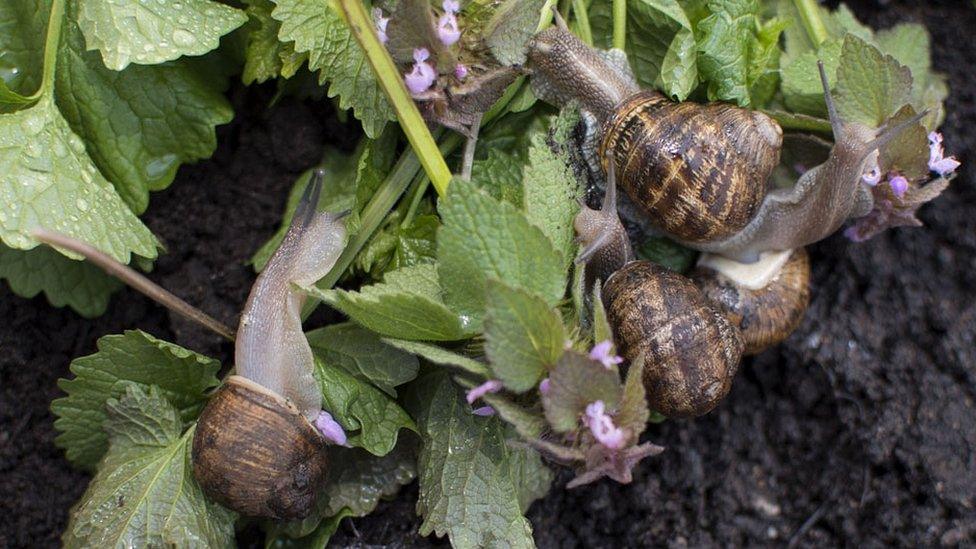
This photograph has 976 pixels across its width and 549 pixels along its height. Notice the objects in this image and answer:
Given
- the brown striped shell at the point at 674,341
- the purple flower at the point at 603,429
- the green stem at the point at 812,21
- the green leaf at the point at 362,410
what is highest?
the green stem at the point at 812,21

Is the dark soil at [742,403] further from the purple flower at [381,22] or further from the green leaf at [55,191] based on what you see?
the purple flower at [381,22]

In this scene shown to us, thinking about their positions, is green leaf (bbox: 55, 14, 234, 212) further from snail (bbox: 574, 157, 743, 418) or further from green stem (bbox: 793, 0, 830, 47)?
green stem (bbox: 793, 0, 830, 47)

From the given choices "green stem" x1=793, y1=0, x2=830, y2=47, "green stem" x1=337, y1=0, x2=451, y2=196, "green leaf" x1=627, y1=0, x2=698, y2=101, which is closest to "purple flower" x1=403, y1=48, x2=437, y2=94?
"green stem" x1=337, y1=0, x2=451, y2=196

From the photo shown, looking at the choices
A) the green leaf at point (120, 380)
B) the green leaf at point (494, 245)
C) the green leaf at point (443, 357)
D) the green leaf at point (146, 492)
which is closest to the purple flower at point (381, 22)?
the green leaf at point (494, 245)

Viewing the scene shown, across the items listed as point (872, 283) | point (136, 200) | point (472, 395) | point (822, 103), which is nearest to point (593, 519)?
point (472, 395)

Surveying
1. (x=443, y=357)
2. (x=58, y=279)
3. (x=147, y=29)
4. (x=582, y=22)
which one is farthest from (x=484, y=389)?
(x=58, y=279)

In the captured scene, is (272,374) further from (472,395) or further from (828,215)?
(828,215)
